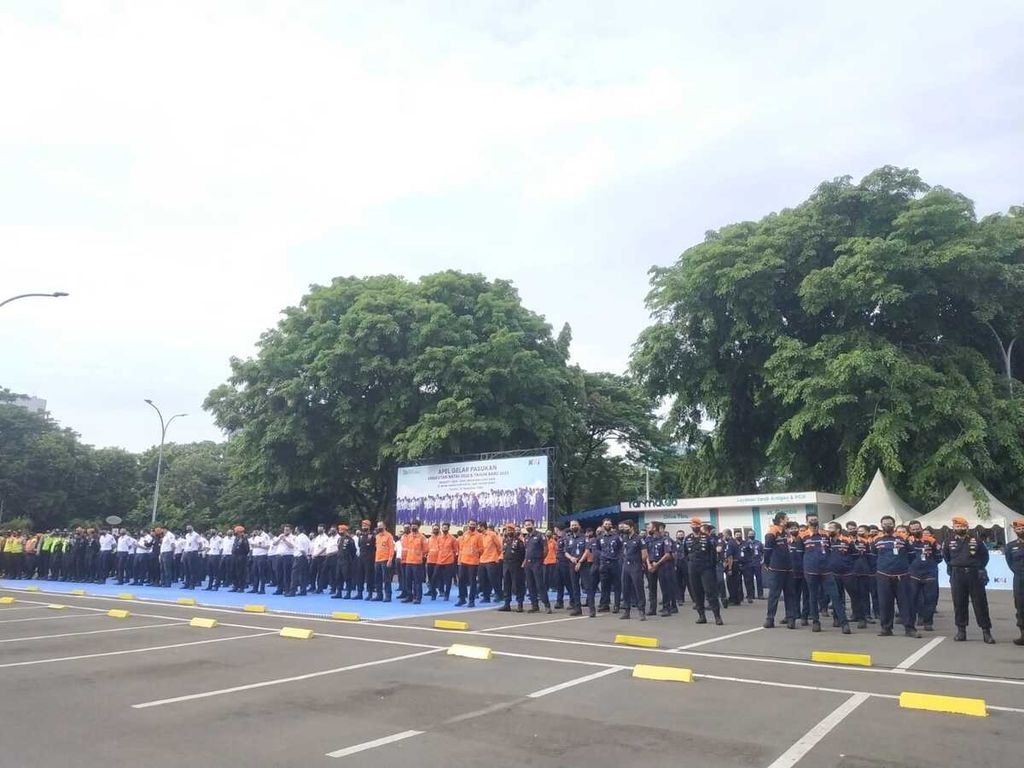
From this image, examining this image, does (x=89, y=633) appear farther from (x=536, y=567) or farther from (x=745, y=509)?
(x=745, y=509)

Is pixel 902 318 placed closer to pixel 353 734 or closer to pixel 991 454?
pixel 991 454

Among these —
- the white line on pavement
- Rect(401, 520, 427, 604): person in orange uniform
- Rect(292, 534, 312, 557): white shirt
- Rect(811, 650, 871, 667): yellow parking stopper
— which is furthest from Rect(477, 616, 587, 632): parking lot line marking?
Rect(292, 534, 312, 557): white shirt

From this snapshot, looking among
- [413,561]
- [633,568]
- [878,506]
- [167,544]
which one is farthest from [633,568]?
[167,544]

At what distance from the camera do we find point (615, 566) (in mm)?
14438

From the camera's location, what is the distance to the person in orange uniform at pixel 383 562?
1686 centimetres

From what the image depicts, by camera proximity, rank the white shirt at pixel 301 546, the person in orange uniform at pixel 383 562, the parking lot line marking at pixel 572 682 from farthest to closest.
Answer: the white shirt at pixel 301 546
the person in orange uniform at pixel 383 562
the parking lot line marking at pixel 572 682

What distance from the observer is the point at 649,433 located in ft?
125

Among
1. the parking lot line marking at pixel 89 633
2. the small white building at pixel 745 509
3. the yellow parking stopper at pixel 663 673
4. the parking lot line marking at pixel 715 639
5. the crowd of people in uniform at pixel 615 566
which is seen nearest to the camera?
the yellow parking stopper at pixel 663 673

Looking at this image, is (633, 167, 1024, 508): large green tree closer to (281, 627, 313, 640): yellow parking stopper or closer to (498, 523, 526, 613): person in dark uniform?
(498, 523, 526, 613): person in dark uniform

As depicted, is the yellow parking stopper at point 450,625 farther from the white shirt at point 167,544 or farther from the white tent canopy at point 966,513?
the white tent canopy at point 966,513

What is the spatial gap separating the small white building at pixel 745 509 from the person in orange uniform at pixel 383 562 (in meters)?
11.9

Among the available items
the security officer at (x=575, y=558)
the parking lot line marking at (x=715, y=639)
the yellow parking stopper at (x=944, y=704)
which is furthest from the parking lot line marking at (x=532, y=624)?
the yellow parking stopper at (x=944, y=704)

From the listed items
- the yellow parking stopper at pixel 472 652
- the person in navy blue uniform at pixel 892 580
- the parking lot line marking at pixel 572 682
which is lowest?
the parking lot line marking at pixel 572 682

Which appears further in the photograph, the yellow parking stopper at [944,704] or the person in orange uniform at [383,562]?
the person in orange uniform at [383,562]
